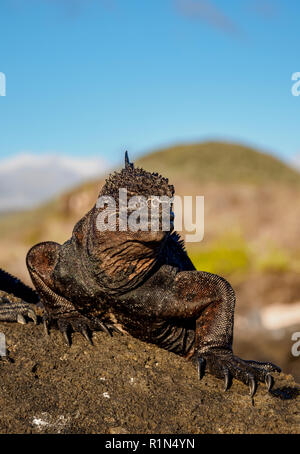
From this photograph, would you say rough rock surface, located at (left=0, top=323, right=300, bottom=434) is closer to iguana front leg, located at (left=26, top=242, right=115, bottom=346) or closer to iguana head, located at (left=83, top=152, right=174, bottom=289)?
iguana front leg, located at (left=26, top=242, right=115, bottom=346)

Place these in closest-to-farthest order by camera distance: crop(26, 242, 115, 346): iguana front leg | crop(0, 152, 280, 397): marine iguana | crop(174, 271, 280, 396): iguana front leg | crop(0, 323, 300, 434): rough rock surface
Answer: crop(0, 323, 300, 434): rough rock surface → crop(0, 152, 280, 397): marine iguana → crop(174, 271, 280, 396): iguana front leg → crop(26, 242, 115, 346): iguana front leg

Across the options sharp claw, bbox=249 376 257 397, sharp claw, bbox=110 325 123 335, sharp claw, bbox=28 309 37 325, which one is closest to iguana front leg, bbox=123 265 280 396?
sharp claw, bbox=249 376 257 397

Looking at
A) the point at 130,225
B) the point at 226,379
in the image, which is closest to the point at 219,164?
the point at 226,379

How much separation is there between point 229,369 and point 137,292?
1202 mm

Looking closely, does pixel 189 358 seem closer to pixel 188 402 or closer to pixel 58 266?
pixel 188 402

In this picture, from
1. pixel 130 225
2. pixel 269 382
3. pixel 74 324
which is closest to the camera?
pixel 130 225

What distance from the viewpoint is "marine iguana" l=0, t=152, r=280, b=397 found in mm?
5223

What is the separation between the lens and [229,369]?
5.49 m

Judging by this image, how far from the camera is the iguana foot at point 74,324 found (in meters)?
5.84

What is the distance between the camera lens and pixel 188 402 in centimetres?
504

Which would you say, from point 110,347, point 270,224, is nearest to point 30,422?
point 110,347

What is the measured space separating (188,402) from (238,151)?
40.6 m

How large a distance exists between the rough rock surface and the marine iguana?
15 centimetres

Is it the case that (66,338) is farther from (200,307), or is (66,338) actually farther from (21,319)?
(200,307)
